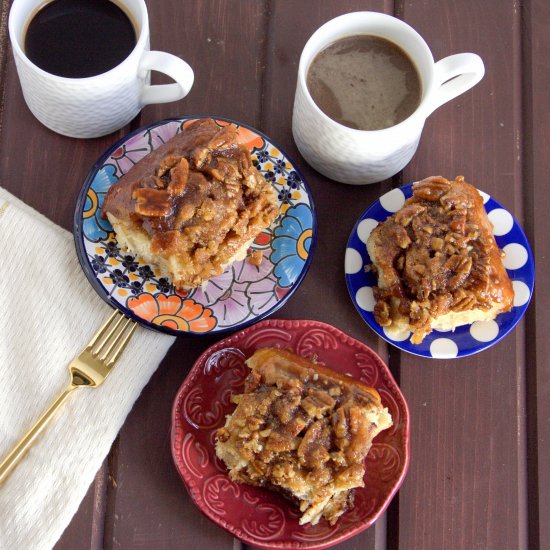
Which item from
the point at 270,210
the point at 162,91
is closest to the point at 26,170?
the point at 162,91

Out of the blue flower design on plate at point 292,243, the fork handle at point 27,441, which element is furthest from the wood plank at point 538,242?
the fork handle at point 27,441

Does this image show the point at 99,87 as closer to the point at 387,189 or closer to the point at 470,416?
the point at 387,189

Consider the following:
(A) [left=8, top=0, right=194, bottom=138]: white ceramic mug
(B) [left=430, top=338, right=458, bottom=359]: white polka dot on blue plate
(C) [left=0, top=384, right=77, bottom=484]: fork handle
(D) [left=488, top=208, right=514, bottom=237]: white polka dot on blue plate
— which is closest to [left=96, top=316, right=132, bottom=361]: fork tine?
(C) [left=0, top=384, right=77, bottom=484]: fork handle

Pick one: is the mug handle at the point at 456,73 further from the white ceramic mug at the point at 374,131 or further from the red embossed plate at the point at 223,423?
the red embossed plate at the point at 223,423

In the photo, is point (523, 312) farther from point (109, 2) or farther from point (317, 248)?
point (109, 2)

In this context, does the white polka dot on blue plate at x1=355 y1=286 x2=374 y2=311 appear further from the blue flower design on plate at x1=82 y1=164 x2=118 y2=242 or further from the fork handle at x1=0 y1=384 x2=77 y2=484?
the fork handle at x1=0 y1=384 x2=77 y2=484

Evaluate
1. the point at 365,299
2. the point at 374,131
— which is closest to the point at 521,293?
the point at 365,299
